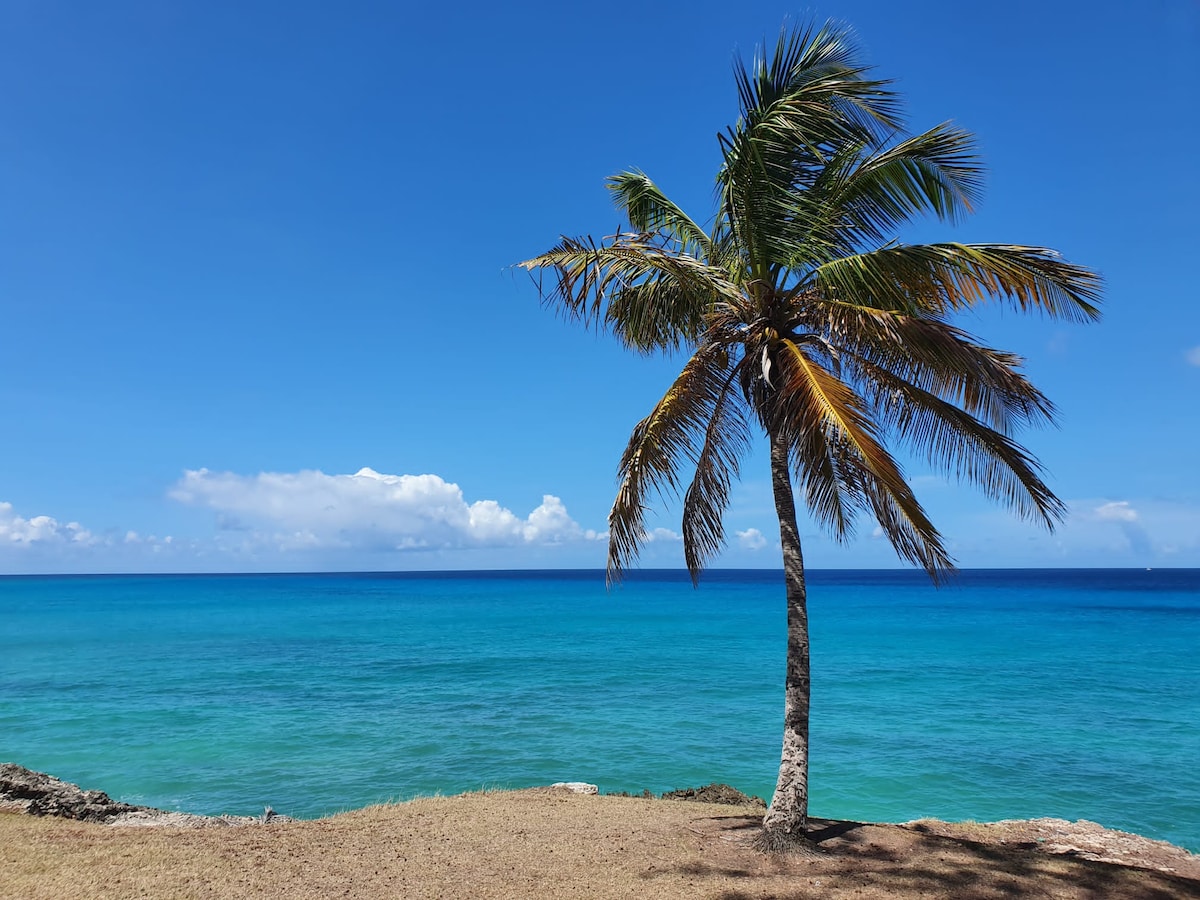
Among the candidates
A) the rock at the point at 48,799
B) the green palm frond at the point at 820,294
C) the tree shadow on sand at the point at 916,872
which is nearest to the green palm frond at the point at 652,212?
the green palm frond at the point at 820,294

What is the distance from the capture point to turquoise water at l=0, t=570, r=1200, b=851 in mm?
14320

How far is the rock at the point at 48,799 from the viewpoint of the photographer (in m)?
8.38

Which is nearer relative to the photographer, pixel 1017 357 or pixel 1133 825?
pixel 1017 357

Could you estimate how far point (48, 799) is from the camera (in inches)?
340

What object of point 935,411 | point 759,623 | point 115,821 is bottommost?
point 759,623

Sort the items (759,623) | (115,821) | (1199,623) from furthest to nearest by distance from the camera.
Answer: (759,623) → (1199,623) → (115,821)

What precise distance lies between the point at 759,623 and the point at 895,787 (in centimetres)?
4512

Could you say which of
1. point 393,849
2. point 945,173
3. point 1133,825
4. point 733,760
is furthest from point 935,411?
point 733,760

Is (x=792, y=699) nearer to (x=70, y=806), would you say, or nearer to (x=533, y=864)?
(x=533, y=864)

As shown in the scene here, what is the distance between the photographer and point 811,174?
8.37m

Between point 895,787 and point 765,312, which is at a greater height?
point 765,312

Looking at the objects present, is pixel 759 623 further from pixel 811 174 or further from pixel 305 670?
pixel 811 174

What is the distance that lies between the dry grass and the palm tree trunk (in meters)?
0.39

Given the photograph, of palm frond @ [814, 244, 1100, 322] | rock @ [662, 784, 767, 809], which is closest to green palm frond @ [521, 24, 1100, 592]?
palm frond @ [814, 244, 1100, 322]
